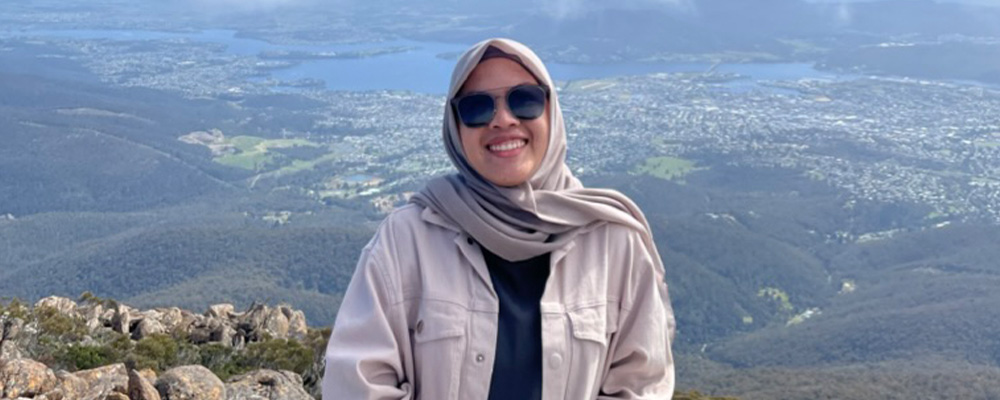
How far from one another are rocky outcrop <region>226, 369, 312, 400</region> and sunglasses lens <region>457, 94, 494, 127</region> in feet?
24.3

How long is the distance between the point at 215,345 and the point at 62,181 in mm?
83608

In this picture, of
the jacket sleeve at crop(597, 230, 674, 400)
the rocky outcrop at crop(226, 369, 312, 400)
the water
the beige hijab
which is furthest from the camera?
the water

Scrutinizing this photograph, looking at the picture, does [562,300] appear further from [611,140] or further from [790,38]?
[790,38]

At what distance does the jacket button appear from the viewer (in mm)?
3234

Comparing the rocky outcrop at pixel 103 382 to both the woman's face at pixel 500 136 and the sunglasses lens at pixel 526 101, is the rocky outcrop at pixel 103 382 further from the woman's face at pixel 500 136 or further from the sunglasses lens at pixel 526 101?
the sunglasses lens at pixel 526 101

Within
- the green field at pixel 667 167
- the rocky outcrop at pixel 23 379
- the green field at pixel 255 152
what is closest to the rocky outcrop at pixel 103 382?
the rocky outcrop at pixel 23 379

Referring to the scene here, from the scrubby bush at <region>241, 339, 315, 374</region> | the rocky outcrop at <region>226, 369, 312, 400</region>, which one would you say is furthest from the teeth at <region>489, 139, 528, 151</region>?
the scrubby bush at <region>241, 339, 315, 374</region>

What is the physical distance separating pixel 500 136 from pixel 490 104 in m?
0.13

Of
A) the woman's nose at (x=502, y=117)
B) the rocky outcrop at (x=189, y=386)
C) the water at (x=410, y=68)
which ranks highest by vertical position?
the woman's nose at (x=502, y=117)

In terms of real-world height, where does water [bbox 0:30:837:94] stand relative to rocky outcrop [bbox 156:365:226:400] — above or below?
below

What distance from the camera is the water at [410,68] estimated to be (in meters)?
147

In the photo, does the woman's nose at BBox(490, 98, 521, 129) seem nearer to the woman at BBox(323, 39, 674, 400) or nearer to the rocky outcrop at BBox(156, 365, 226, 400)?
the woman at BBox(323, 39, 674, 400)

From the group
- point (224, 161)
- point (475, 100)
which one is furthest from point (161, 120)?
point (475, 100)

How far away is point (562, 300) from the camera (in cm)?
Result: 331
